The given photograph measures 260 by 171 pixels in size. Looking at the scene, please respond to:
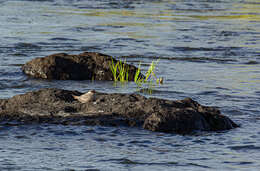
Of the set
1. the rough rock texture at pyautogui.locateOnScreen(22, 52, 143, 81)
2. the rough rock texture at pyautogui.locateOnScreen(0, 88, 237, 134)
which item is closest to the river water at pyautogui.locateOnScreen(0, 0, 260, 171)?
the rough rock texture at pyautogui.locateOnScreen(0, 88, 237, 134)

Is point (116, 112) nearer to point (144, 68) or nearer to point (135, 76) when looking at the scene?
point (135, 76)

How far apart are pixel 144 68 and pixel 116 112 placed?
6.57 m

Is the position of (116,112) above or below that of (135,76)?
below

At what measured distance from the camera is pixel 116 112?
831 centimetres

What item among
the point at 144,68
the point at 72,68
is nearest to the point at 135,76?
the point at 72,68

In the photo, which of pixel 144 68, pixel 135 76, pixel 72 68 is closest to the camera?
pixel 135 76

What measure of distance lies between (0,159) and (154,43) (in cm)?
1338

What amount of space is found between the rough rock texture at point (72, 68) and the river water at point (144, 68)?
0.37m

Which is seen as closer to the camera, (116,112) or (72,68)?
(116,112)

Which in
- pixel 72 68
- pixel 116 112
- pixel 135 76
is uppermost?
pixel 72 68

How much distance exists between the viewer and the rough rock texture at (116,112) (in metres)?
7.96

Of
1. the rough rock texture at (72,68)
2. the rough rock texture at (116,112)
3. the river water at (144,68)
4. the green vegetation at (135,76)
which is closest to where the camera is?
the river water at (144,68)

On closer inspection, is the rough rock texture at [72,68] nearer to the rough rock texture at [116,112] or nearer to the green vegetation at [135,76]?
the green vegetation at [135,76]

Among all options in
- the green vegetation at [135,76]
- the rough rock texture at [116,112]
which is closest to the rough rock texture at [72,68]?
the green vegetation at [135,76]
